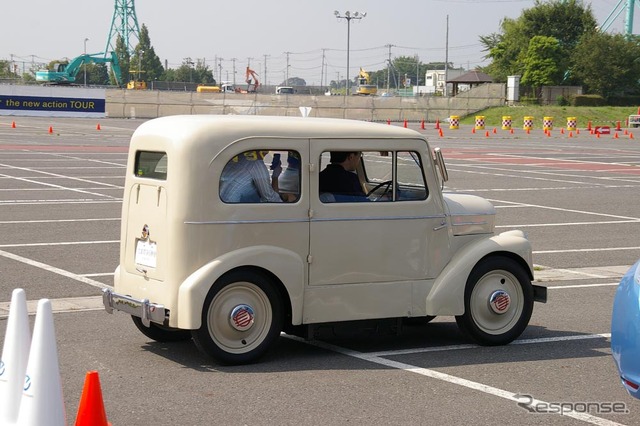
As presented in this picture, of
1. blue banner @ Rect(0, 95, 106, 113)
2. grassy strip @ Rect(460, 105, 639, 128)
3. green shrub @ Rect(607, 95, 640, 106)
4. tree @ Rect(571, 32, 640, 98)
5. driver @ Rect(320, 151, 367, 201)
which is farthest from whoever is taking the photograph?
tree @ Rect(571, 32, 640, 98)

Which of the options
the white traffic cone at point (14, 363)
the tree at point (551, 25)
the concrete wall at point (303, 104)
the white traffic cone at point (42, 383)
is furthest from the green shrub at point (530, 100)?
the white traffic cone at point (42, 383)

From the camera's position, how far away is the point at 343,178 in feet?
26.1

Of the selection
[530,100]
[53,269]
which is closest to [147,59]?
[530,100]

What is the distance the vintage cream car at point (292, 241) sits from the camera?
23.9 ft

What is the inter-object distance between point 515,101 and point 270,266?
79850 mm

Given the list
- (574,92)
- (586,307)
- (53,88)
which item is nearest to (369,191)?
(586,307)

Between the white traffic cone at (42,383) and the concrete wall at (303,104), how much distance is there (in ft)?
209

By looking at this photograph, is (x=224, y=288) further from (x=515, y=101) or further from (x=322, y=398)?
(x=515, y=101)

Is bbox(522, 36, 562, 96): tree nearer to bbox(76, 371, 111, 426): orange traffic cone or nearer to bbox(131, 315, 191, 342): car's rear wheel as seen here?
bbox(131, 315, 191, 342): car's rear wheel

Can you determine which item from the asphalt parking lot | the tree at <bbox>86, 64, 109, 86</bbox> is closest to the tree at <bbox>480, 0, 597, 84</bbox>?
the tree at <bbox>86, 64, 109, 86</bbox>

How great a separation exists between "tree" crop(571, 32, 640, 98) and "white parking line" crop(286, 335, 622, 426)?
90440 mm

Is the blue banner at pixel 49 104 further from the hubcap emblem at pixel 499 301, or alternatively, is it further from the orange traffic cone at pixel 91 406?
the orange traffic cone at pixel 91 406

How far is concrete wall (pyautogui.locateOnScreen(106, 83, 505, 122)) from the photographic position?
229 ft

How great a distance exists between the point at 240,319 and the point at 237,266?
39 cm
